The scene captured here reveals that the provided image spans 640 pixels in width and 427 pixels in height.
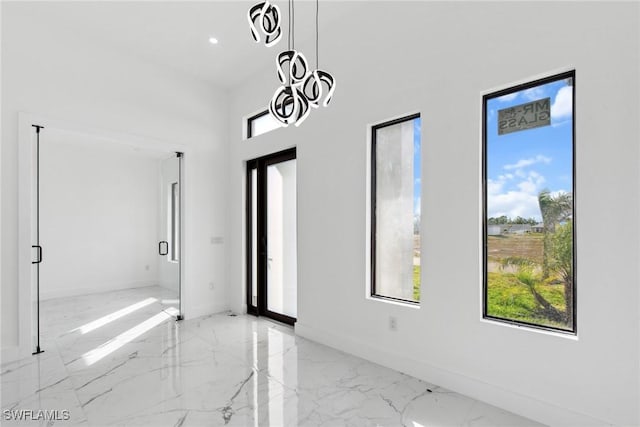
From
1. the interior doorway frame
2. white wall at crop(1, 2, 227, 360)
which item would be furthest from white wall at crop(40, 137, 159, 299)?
the interior doorway frame

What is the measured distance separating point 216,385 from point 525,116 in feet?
10.5

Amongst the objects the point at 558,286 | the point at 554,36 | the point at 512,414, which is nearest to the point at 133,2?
the point at 554,36

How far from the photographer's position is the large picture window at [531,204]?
7.29 ft

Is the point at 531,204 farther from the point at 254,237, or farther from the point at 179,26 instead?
the point at 179,26

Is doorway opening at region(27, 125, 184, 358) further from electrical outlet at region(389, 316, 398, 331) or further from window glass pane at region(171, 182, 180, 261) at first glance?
electrical outlet at region(389, 316, 398, 331)

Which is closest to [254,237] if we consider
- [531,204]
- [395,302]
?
[395,302]

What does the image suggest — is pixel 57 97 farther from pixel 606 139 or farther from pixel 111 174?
pixel 606 139

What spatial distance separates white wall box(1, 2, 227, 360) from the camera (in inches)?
128

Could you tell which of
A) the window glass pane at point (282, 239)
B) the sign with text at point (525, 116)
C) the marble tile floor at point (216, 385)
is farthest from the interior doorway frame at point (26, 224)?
the sign with text at point (525, 116)

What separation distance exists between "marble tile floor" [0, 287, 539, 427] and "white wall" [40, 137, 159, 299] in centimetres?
257

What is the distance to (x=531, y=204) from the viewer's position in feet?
7.82

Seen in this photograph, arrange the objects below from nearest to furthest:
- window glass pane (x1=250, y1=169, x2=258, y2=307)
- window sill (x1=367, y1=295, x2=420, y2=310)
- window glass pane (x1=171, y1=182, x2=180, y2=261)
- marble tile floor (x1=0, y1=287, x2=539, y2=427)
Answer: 1. marble tile floor (x1=0, y1=287, x2=539, y2=427)
2. window sill (x1=367, y1=295, x2=420, y2=310)
3. window glass pane (x1=250, y1=169, x2=258, y2=307)
4. window glass pane (x1=171, y1=182, x2=180, y2=261)

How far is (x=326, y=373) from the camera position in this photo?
291 centimetres

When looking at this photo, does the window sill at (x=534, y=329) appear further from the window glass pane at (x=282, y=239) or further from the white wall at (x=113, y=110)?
the white wall at (x=113, y=110)
